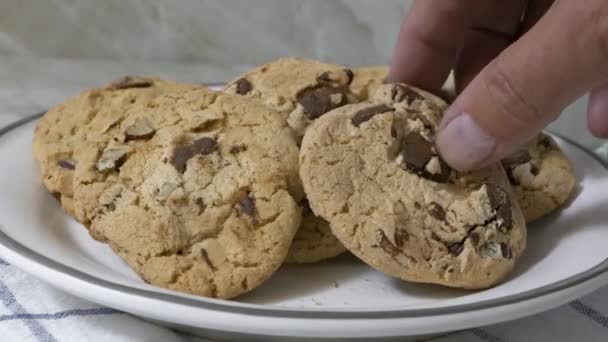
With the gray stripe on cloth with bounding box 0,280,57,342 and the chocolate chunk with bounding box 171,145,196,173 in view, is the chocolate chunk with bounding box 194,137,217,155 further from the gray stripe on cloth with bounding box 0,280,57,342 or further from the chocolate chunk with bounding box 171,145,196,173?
the gray stripe on cloth with bounding box 0,280,57,342

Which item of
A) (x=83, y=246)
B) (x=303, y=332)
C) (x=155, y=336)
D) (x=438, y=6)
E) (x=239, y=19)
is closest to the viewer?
(x=303, y=332)

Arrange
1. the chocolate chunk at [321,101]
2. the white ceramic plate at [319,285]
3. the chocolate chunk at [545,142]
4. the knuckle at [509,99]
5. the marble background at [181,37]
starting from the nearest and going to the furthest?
the white ceramic plate at [319,285] < the knuckle at [509,99] < the chocolate chunk at [321,101] < the chocolate chunk at [545,142] < the marble background at [181,37]

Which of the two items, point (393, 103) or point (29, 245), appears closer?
point (29, 245)

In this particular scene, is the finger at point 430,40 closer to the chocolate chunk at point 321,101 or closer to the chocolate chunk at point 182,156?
the chocolate chunk at point 321,101

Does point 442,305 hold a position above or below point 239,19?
above

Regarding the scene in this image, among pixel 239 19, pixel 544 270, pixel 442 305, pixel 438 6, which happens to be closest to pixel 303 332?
pixel 442 305

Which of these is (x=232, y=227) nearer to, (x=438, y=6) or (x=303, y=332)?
(x=303, y=332)

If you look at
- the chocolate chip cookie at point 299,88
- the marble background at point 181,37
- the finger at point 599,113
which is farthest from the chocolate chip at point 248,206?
the marble background at point 181,37
